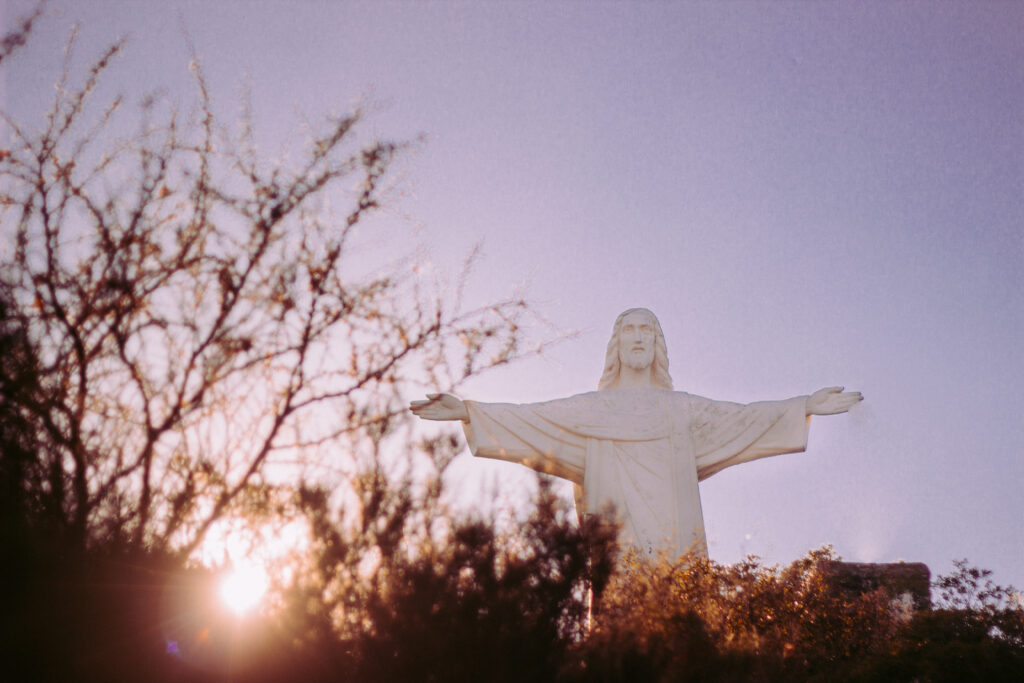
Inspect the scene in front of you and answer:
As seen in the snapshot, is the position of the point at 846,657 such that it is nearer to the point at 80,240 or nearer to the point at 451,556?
the point at 451,556

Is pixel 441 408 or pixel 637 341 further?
pixel 637 341

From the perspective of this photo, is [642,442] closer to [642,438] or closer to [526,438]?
[642,438]

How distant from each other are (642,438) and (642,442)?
0.04m

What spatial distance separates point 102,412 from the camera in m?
4.74

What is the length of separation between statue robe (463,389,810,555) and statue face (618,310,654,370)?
20.5 inches

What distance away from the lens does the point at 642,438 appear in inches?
373

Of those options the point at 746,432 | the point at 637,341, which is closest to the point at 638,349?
the point at 637,341

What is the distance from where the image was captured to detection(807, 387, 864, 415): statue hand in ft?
29.3

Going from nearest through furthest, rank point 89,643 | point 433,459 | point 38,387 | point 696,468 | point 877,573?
point 89,643 → point 38,387 → point 433,459 → point 696,468 → point 877,573

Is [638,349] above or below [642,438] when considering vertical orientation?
above

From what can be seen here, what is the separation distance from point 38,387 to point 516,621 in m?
2.54

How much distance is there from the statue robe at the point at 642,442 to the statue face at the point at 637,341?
52cm

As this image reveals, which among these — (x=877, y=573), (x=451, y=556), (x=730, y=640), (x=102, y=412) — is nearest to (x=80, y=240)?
(x=102, y=412)

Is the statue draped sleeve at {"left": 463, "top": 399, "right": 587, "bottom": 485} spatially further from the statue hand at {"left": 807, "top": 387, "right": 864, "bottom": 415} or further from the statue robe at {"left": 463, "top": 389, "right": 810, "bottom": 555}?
the statue hand at {"left": 807, "top": 387, "right": 864, "bottom": 415}
